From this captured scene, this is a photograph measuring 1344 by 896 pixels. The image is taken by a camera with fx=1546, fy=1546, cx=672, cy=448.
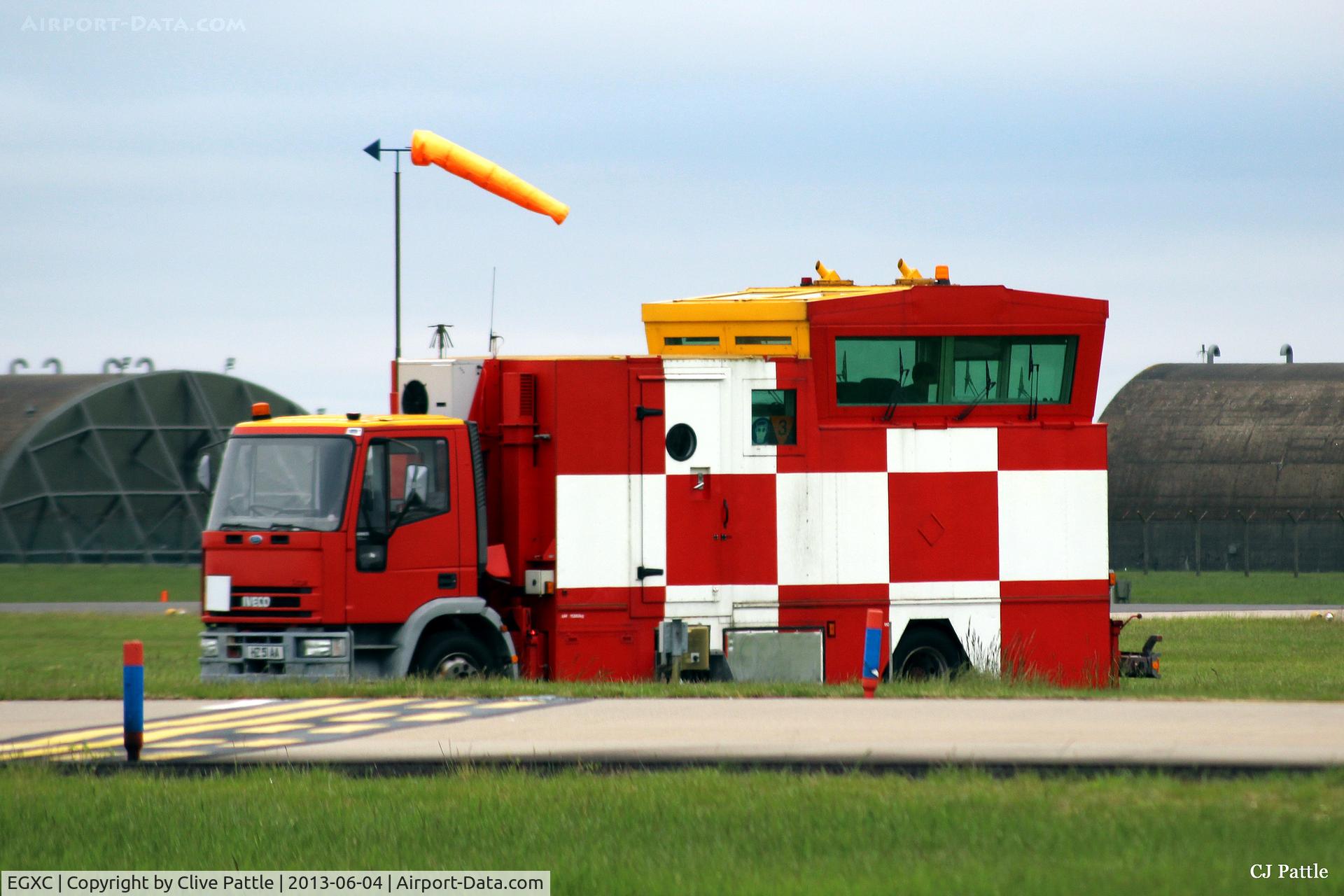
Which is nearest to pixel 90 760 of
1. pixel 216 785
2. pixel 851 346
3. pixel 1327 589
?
pixel 216 785

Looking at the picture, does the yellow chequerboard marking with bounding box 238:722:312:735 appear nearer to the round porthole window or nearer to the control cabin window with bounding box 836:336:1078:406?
the round porthole window

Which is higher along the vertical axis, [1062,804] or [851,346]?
[851,346]

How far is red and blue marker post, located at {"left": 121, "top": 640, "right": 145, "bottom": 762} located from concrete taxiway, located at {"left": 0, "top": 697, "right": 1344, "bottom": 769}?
0.51 ft

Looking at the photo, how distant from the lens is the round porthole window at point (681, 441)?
14.8 m

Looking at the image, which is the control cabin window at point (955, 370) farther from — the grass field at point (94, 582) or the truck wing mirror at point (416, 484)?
the grass field at point (94, 582)

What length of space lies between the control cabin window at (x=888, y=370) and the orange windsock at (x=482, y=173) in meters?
3.87

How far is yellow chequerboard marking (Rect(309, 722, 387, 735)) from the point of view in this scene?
11055 mm

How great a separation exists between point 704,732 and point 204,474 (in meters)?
5.86

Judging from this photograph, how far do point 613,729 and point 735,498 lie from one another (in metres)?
4.19

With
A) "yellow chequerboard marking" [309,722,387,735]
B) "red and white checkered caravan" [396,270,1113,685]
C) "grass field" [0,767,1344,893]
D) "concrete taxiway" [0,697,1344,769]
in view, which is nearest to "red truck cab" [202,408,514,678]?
"red and white checkered caravan" [396,270,1113,685]

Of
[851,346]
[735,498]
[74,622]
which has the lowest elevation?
[74,622]

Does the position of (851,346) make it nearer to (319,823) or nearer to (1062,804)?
(1062,804)

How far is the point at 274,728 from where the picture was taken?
11.4 meters

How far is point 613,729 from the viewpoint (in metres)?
11.0
